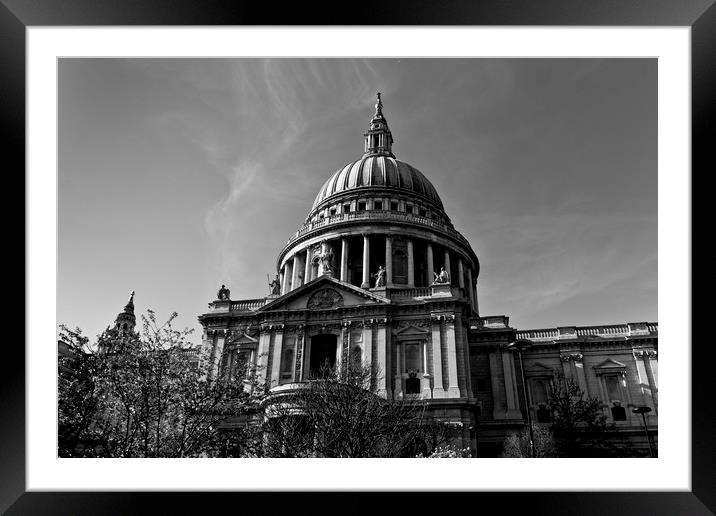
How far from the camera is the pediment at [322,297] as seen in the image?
128 ft

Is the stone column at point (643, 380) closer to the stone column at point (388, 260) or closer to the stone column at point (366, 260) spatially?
the stone column at point (388, 260)

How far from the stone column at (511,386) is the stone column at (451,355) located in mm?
6537

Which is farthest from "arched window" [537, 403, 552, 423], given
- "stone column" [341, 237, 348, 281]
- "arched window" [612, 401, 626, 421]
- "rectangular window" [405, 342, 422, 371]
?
"stone column" [341, 237, 348, 281]

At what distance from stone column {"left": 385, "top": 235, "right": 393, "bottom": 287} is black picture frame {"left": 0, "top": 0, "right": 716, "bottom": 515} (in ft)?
132

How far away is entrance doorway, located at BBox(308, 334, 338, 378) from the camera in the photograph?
37.6 meters

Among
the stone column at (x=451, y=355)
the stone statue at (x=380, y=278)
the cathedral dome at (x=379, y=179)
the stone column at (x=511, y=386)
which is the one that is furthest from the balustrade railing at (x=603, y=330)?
the cathedral dome at (x=379, y=179)

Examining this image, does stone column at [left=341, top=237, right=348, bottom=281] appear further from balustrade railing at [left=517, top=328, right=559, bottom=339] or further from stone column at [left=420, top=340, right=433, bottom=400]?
balustrade railing at [left=517, top=328, right=559, bottom=339]

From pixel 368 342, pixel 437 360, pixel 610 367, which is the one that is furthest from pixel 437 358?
pixel 610 367

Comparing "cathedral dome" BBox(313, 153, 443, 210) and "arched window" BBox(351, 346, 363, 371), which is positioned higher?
"cathedral dome" BBox(313, 153, 443, 210)

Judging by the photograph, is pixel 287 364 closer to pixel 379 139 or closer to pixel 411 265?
pixel 411 265
